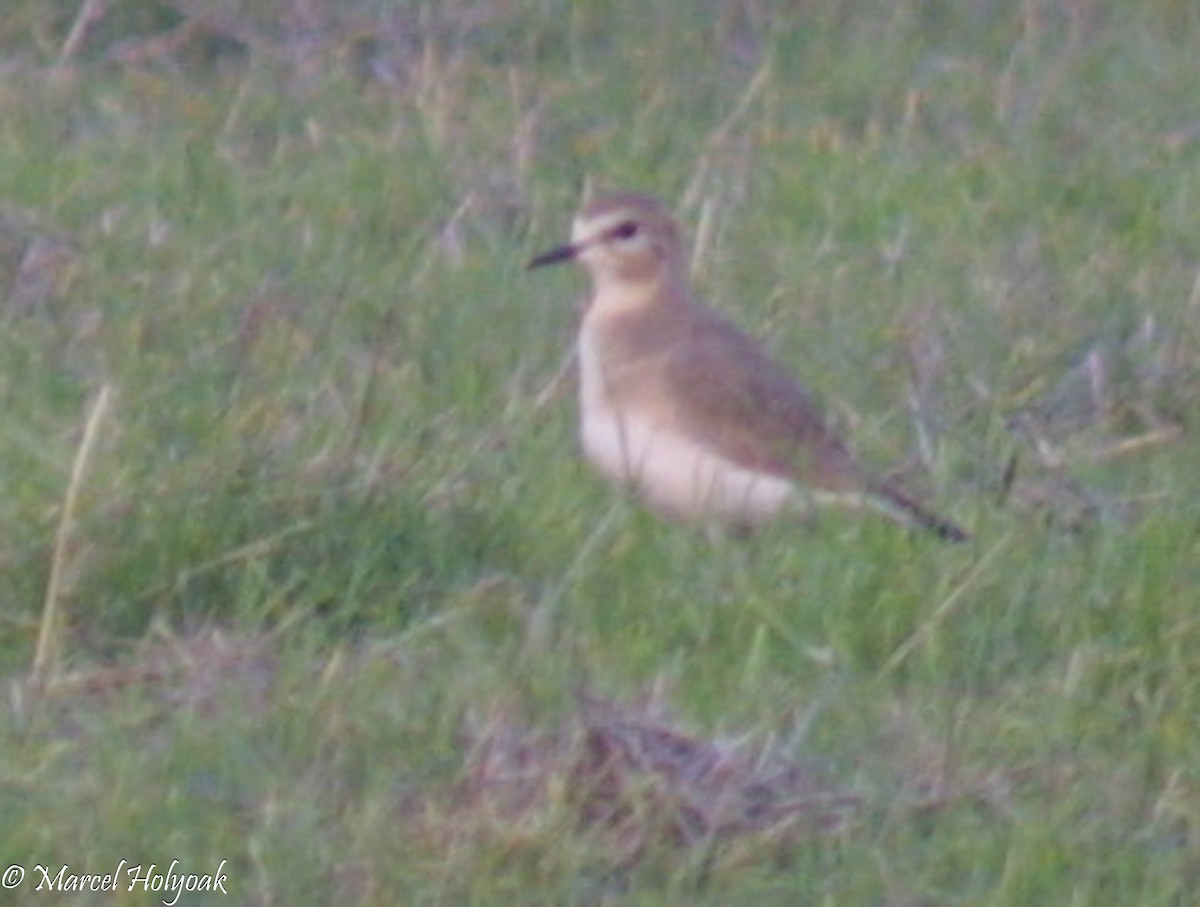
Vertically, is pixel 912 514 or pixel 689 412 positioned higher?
pixel 912 514

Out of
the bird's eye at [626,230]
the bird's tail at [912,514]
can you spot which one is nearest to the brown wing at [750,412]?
the bird's tail at [912,514]

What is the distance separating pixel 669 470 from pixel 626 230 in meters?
1.03

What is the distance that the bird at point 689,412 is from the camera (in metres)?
7.53

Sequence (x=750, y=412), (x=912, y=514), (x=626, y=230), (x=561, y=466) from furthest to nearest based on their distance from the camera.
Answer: (x=626, y=230) < (x=750, y=412) < (x=561, y=466) < (x=912, y=514)

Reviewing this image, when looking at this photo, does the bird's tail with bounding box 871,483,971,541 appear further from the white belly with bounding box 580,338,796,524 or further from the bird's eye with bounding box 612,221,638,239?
the bird's eye with bounding box 612,221,638,239

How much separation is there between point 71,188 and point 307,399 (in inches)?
71.4

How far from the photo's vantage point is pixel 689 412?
7902mm

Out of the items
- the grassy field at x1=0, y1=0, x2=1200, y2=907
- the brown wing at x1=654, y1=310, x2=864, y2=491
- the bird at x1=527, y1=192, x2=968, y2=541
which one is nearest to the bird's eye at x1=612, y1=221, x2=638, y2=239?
the bird at x1=527, y1=192, x2=968, y2=541

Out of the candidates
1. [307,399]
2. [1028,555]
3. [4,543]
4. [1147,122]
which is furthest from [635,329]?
[1147,122]

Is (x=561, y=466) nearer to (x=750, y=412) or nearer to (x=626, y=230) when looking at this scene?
(x=750, y=412)

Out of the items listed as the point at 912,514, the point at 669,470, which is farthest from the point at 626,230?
the point at 912,514

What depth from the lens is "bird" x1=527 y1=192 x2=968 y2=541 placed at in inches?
296

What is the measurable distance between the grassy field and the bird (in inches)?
4.7

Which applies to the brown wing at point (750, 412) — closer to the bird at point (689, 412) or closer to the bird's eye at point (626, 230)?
the bird at point (689, 412)
